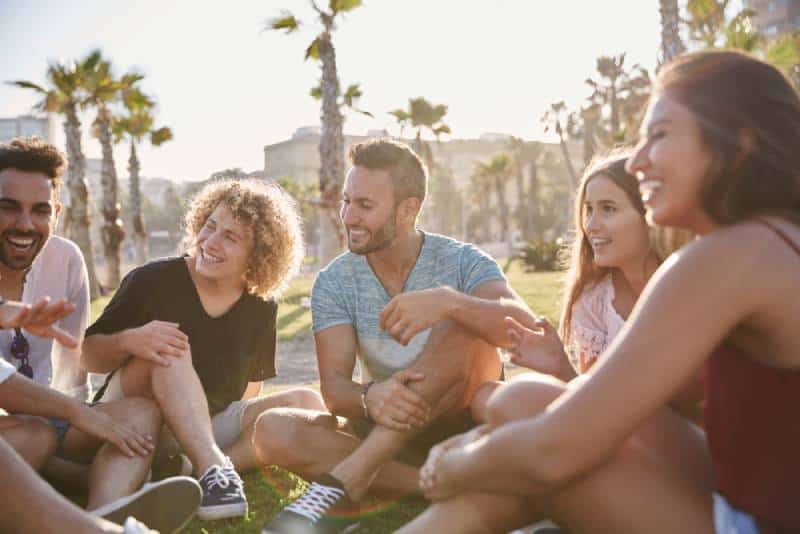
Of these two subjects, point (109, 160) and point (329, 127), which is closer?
point (329, 127)

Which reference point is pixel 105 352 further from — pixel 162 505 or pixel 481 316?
pixel 481 316

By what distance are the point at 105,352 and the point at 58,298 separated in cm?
37

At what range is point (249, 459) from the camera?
414 centimetres

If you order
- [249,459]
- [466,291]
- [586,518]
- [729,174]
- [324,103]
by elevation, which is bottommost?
[249,459]

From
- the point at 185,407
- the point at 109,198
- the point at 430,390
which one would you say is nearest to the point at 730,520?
the point at 430,390

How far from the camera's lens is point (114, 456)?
3.30 metres

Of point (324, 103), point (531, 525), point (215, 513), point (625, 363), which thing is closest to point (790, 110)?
point (625, 363)

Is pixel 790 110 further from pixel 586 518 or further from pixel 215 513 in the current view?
pixel 215 513

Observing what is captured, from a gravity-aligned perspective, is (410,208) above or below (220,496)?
above

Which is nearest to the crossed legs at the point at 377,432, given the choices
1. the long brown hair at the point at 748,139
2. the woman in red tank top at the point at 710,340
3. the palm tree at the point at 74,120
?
the woman in red tank top at the point at 710,340

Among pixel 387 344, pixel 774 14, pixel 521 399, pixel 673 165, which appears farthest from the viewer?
pixel 774 14

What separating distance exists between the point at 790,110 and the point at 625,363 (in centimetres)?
71

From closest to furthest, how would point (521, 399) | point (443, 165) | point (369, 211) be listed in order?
point (521, 399) → point (369, 211) → point (443, 165)

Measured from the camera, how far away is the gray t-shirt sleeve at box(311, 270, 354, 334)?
3938 millimetres
